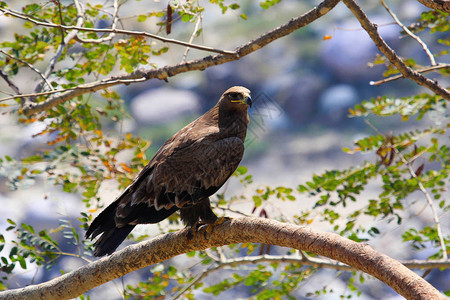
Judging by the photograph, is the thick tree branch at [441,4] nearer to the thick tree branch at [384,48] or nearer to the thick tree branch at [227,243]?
the thick tree branch at [384,48]

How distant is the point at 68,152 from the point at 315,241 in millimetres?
2099

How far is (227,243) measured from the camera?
262cm

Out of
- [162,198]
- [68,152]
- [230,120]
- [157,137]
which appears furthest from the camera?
[157,137]

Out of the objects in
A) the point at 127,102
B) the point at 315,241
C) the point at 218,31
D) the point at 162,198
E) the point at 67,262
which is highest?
the point at 315,241

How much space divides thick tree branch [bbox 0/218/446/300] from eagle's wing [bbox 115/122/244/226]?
0.68ft

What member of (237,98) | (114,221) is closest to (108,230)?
(114,221)

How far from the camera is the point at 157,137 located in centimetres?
1027

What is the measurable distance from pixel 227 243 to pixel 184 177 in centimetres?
49

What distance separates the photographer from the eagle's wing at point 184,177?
2.92m

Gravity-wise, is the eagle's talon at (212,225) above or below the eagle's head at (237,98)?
below

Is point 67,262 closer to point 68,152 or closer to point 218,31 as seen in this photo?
point 68,152

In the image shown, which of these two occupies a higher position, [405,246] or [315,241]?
[315,241]

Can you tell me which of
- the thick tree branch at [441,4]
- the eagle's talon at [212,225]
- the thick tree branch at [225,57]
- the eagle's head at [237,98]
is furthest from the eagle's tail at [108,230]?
the thick tree branch at [441,4]

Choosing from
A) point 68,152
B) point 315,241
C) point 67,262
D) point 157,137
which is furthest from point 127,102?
point 315,241
